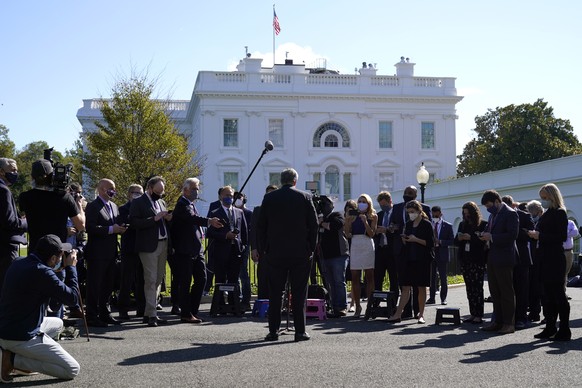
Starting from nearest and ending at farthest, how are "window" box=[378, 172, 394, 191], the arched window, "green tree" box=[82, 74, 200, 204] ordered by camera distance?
"green tree" box=[82, 74, 200, 204] < the arched window < "window" box=[378, 172, 394, 191]

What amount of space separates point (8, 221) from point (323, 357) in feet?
13.2

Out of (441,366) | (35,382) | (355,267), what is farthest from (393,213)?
(35,382)

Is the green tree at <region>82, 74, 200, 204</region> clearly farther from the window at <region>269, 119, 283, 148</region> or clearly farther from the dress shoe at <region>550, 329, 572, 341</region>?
the window at <region>269, 119, 283, 148</region>

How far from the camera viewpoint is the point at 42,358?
747 centimetres

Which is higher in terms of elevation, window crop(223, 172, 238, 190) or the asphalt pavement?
window crop(223, 172, 238, 190)

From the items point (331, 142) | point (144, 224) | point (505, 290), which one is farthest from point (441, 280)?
point (331, 142)

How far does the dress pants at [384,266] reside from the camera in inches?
545

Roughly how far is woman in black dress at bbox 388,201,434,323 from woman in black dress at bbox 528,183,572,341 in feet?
6.89

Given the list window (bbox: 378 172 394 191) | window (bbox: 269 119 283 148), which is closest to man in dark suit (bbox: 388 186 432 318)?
window (bbox: 269 119 283 148)

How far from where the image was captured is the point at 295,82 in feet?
224

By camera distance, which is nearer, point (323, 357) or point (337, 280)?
point (323, 357)

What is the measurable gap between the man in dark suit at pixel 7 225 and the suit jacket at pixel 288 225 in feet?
9.83

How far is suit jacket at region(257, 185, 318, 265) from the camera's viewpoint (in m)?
10.2

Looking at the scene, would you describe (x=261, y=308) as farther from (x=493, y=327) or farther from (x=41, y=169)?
(x=41, y=169)
